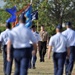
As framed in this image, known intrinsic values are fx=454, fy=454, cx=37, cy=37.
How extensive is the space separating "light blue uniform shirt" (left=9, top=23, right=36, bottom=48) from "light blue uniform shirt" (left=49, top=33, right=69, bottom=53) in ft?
5.78

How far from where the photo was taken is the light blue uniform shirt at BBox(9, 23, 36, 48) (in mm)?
11242

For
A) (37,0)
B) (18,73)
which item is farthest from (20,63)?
(37,0)

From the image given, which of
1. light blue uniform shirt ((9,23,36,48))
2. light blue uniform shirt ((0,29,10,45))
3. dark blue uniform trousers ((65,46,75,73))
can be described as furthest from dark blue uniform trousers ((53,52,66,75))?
light blue uniform shirt ((9,23,36,48))

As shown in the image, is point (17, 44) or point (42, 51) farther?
point (42, 51)

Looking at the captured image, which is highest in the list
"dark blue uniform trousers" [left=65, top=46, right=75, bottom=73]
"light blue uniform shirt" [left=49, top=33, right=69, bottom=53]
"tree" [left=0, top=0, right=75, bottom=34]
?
"tree" [left=0, top=0, right=75, bottom=34]

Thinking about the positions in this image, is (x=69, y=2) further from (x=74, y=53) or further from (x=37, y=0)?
(x=74, y=53)

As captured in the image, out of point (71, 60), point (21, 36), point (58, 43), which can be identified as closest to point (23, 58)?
point (21, 36)

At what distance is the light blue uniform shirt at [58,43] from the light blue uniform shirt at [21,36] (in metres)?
1.76

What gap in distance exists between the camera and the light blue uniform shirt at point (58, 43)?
13047 mm

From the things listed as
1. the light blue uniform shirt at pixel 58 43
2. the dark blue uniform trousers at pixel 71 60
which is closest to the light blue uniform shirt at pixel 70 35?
the dark blue uniform trousers at pixel 71 60

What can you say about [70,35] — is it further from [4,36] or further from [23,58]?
[23,58]

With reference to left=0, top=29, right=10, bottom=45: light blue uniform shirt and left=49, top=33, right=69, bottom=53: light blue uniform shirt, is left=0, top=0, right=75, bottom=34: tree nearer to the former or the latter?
left=0, top=29, right=10, bottom=45: light blue uniform shirt

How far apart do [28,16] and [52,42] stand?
421 inches

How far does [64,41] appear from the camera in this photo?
Answer: 13.2 meters
